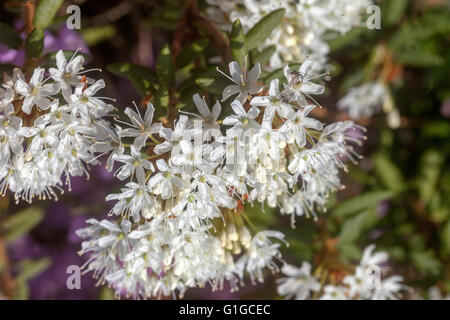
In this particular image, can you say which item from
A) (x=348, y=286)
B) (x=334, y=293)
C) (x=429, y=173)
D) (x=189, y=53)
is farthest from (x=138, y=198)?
(x=429, y=173)

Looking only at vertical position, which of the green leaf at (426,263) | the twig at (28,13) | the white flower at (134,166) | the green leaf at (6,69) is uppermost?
the twig at (28,13)

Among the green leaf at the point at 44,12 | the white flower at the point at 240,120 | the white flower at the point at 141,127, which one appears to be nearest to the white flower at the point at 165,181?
the white flower at the point at 141,127

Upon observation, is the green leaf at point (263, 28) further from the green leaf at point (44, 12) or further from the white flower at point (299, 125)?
the green leaf at point (44, 12)

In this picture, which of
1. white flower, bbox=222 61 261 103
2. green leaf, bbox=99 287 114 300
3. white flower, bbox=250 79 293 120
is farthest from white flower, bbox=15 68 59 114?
green leaf, bbox=99 287 114 300

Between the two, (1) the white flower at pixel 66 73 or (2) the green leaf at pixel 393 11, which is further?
(2) the green leaf at pixel 393 11

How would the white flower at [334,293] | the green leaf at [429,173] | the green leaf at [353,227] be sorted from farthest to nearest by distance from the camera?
the green leaf at [429,173] < the green leaf at [353,227] < the white flower at [334,293]

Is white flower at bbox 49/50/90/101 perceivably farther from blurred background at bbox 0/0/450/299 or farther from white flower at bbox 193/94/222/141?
blurred background at bbox 0/0/450/299

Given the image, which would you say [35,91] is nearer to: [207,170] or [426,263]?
[207,170]
